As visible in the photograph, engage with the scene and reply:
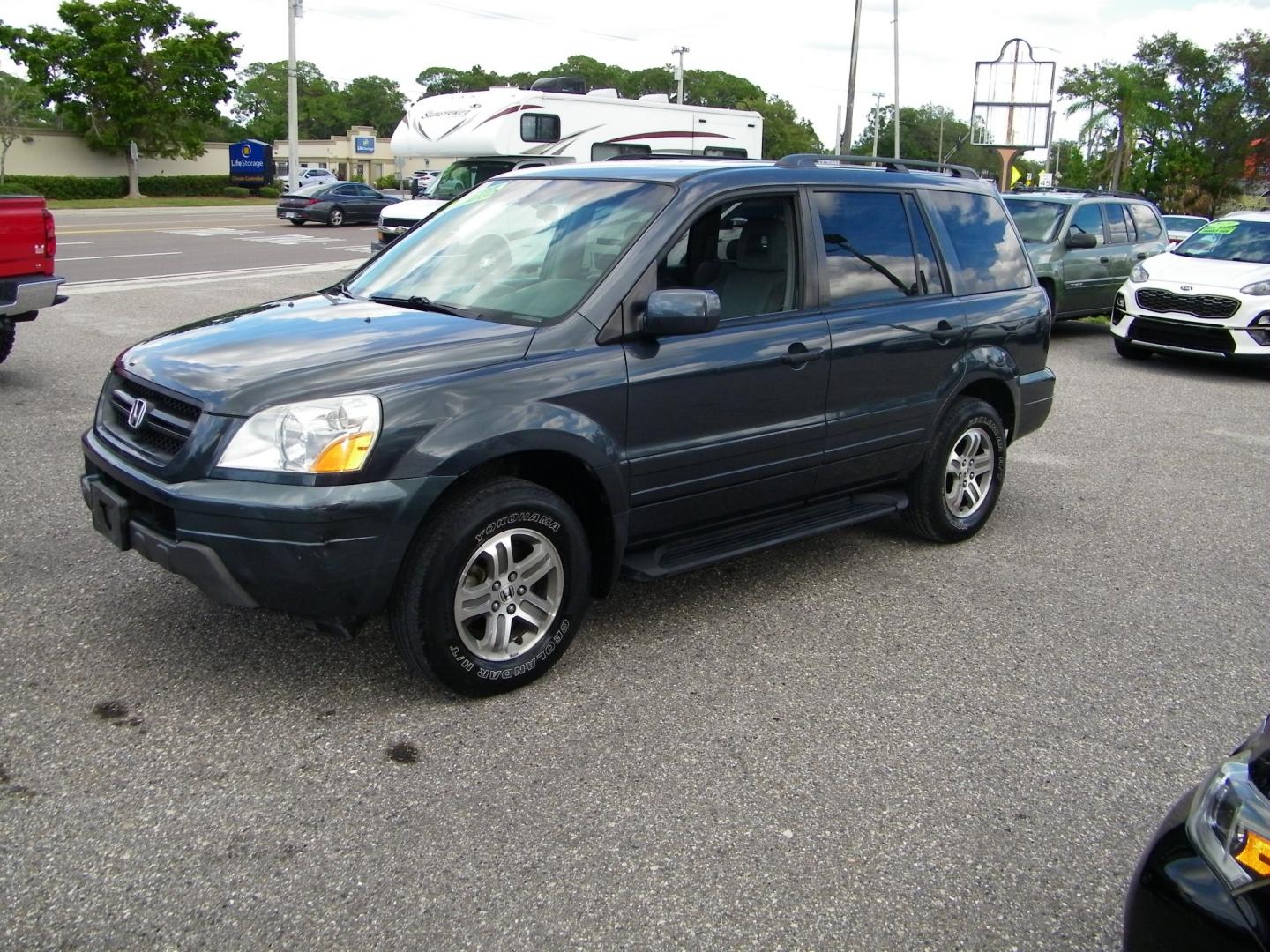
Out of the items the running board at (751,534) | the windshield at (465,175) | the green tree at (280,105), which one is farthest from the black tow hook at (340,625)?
the green tree at (280,105)

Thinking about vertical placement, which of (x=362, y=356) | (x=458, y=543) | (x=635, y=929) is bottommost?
(x=635, y=929)

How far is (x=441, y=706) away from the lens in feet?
12.7

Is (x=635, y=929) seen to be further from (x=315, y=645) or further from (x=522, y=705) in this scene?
(x=315, y=645)

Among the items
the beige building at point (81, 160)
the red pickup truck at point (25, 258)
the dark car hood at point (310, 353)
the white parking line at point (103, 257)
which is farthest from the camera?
the beige building at point (81, 160)

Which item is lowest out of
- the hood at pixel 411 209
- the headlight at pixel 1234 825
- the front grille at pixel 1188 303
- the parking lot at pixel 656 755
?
the parking lot at pixel 656 755

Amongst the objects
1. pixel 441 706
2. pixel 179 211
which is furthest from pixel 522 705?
pixel 179 211

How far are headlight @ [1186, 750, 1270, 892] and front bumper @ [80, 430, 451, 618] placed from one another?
2.33 meters

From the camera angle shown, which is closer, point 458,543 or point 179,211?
point 458,543

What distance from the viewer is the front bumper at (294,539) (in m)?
3.46

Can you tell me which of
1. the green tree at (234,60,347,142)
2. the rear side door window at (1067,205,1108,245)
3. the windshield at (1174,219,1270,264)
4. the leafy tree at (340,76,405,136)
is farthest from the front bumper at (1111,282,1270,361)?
the leafy tree at (340,76,405,136)

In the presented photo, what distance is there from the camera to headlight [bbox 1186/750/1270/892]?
1907mm

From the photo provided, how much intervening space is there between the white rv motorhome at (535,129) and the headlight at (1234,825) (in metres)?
19.9

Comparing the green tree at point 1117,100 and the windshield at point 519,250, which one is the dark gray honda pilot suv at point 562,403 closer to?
the windshield at point 519,250

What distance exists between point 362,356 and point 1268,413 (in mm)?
8851
